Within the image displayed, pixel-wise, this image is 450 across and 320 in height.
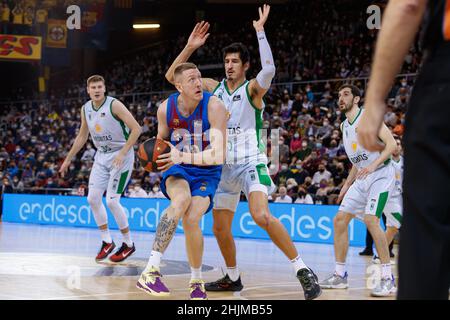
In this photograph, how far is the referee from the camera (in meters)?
2.08

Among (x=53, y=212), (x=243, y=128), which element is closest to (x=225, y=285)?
(x=243, y=128)

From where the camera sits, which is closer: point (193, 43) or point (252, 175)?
point (252, 175)

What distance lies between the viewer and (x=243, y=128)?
6605mm

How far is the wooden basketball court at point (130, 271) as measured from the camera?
6000mm

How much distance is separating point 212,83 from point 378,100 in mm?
4924

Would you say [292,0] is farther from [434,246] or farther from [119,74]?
[434,246]

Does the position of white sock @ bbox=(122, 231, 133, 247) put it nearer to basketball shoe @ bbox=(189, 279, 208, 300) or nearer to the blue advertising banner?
basketball shoe @ bbox=(189, 279, 208, 300)

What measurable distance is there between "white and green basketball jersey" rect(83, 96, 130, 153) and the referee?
23.1 ft

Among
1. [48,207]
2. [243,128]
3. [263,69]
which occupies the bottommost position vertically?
[48,207]

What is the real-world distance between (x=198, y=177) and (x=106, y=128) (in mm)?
3525

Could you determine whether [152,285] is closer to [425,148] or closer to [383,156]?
[383,156]

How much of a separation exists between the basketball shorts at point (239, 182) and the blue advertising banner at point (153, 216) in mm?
7408

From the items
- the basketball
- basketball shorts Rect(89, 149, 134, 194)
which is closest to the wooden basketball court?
basketball shorts Rect(89, 149, 134, 194)
